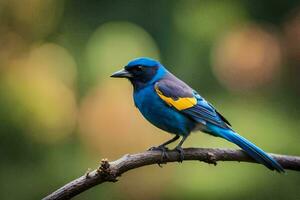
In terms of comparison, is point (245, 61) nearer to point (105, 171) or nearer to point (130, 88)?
point (130, 88)

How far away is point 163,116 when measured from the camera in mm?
5215

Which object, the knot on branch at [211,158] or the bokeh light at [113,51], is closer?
the knot on branch at [211,158]

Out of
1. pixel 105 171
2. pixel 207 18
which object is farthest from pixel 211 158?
pixel 207 18

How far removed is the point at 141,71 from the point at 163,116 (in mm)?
333

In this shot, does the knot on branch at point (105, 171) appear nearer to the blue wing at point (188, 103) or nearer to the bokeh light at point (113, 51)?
the blue wing at point (188, 103)

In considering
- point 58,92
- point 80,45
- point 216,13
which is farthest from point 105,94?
point 216,13

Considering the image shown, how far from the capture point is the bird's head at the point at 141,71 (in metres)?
5.36

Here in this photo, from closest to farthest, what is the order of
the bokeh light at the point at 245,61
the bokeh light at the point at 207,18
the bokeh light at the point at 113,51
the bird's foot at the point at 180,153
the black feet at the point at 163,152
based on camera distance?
the black feet at the point at 163,152
the bird's foot at the point at 180,153
the bokeh light at the point at 113,51
the bokeh light at the point at 245,61
the bokeh light at the point at 207,18

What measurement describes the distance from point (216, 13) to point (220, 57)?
69cm

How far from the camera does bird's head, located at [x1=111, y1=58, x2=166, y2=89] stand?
5355 mm

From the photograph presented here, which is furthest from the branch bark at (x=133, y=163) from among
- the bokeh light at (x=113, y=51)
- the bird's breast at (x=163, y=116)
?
the bokeh light at (x=113, y=51)

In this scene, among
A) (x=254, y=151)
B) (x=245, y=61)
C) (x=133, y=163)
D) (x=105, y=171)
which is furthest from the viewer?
(x=245, y=61)

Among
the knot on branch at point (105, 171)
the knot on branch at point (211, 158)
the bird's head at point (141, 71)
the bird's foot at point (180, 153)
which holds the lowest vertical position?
the knot on branch at point (105, 171)

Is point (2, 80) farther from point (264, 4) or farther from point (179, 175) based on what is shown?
point (264, 4)
